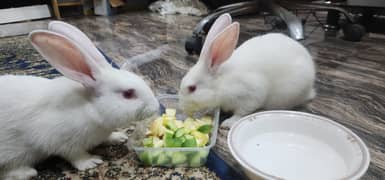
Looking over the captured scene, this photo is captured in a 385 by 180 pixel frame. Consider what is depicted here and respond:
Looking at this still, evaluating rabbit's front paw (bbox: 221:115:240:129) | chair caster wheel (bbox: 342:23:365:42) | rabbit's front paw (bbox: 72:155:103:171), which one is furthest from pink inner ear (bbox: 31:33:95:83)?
chair caster wheel (bbox: 342:23:365:42)

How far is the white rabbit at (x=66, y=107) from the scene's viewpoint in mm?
690

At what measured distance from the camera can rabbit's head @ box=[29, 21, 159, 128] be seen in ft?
2.19

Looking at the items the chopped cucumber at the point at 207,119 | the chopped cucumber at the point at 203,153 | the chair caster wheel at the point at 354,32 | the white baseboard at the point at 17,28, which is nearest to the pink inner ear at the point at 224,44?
the chopped cucumber at the point at 207,119

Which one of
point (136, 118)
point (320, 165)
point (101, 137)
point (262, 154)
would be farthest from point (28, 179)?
point (320, 165)

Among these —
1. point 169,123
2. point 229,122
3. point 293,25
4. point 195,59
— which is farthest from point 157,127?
point 293,25

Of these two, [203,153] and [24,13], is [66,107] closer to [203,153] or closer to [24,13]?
[203,153]

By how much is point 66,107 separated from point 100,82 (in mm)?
97

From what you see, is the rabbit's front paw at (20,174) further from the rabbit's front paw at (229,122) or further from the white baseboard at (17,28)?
the white baseboard at (17,28)

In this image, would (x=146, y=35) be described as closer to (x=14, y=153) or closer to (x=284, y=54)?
(x=284, y=54)

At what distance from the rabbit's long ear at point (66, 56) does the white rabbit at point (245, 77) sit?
0.30 m

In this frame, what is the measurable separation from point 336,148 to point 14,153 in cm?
75

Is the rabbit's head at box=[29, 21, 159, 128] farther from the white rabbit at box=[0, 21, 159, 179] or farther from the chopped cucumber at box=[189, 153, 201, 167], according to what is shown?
the chopped cucumber at box=[189, 153, 201, 167]

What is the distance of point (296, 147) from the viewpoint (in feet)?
2.52

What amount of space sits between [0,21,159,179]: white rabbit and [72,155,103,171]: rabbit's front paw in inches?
0.7
